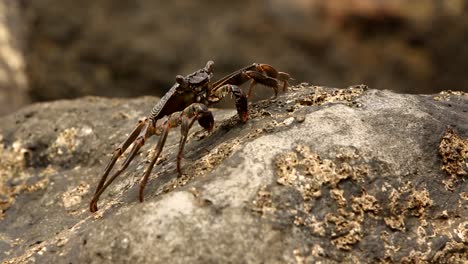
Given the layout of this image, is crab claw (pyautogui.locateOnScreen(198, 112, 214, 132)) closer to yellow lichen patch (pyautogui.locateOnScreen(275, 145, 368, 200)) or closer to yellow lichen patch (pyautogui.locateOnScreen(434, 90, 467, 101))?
yellow lichen patch (pyautogui.locateOnScreen(275, 145, 368, 200))

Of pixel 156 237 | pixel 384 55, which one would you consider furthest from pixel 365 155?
pixel 384 55

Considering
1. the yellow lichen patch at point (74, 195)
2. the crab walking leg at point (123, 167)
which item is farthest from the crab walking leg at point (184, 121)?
the yellow lichen patch at point (74, 195)

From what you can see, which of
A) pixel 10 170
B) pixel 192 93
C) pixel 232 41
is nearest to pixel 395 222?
pixel 192 93

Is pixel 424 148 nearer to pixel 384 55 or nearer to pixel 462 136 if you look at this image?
pixel 462 136

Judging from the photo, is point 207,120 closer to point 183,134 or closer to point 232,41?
point 183,134

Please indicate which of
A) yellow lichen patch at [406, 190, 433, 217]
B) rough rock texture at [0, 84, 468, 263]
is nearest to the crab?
rough rock texture at [0, 84, 468, 263]
